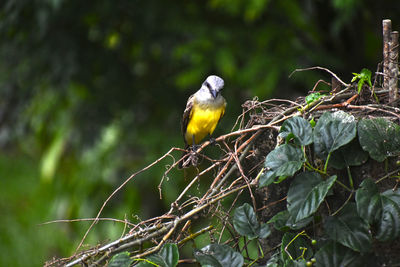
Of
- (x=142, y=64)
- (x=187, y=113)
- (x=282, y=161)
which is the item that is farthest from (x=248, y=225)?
(x=142, y=64)

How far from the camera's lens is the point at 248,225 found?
200 cm

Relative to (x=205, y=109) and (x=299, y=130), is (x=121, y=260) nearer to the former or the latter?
(x=299, y=130)

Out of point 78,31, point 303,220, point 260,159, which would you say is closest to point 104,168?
point 78,31

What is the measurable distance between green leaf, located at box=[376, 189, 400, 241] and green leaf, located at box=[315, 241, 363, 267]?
0.11 meters

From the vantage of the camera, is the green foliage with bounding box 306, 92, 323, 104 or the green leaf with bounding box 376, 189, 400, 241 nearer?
the green leaf with bounding box 376, 189, 400, 241

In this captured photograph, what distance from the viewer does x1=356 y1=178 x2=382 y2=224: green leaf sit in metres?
1.73

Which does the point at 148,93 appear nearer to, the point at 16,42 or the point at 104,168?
the point at 104,168

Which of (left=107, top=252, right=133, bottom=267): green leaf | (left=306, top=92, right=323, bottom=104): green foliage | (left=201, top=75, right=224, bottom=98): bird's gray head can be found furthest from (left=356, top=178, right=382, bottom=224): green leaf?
(left=201, top=75, right=224, bottom=98): bird's gray head

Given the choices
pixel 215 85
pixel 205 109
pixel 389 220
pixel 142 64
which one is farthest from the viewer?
pixel 142 64

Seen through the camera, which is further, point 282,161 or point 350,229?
point 282,161

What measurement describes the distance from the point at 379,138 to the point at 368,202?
212mm

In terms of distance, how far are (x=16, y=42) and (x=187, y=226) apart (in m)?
3.45

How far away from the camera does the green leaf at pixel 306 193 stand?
5.81 ft

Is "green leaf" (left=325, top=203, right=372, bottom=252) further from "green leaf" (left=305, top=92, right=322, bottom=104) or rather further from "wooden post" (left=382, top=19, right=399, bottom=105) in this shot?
"wooden post" (left=382, top=19, right=399, bottom=105)
